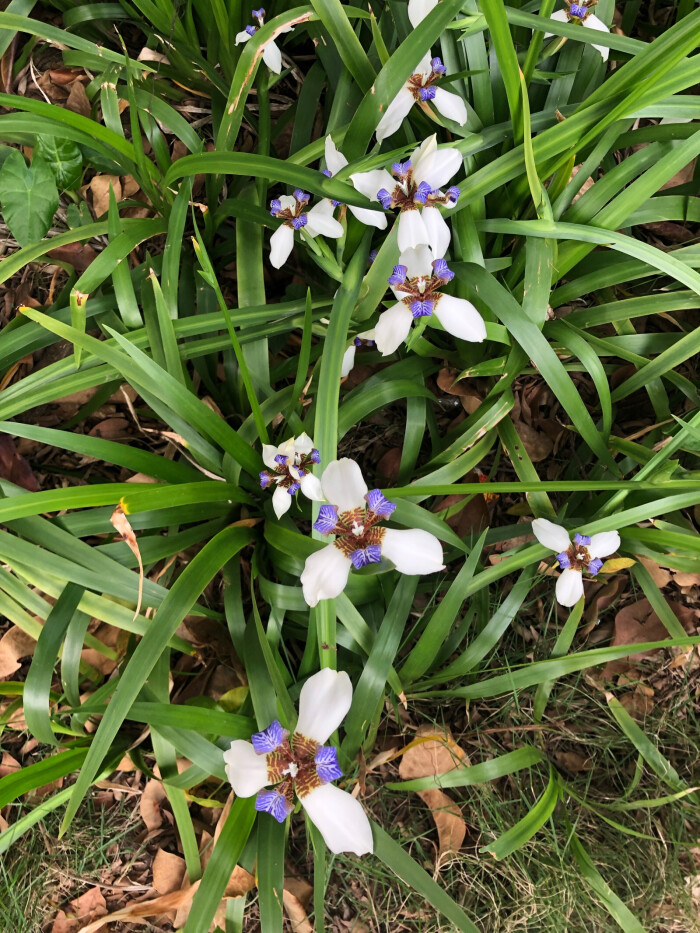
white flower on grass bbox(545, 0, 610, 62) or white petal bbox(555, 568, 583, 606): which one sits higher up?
white flower on grass bbox(545, 0, 610, 62)

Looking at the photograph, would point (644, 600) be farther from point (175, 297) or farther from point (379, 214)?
point (175, 297)

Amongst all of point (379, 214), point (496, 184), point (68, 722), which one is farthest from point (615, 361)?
point (68, 722)

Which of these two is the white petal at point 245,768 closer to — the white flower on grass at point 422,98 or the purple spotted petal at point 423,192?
the purple spotted petal at point 423,192

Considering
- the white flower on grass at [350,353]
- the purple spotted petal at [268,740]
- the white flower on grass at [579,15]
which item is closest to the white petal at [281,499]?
the white flower on grass at [350,353]

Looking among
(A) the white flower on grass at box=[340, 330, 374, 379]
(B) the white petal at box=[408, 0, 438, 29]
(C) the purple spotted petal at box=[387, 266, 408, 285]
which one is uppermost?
(B) the white petal at box=[408, 0, 438, 29]

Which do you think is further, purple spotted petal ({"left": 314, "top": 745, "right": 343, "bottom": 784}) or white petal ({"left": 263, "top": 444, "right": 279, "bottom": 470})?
white petal ({"left": 263, "top": 444, "right": 279, "bottom": 470})

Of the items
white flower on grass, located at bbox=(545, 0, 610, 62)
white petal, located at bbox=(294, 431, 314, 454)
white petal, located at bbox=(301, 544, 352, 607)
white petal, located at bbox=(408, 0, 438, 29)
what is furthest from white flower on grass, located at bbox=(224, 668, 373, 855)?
white flower on grass, located at bbox=(545, 0, 610, 62)

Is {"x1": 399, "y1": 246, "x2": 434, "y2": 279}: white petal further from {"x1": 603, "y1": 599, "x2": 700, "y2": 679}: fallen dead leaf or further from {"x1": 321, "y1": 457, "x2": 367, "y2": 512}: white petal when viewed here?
{"x1": 603, "y1": 599, "x2": 700, "y2": 679}: fallen dead leaf

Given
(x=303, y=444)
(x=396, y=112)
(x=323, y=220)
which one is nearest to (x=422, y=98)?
(x=396, y=112)
